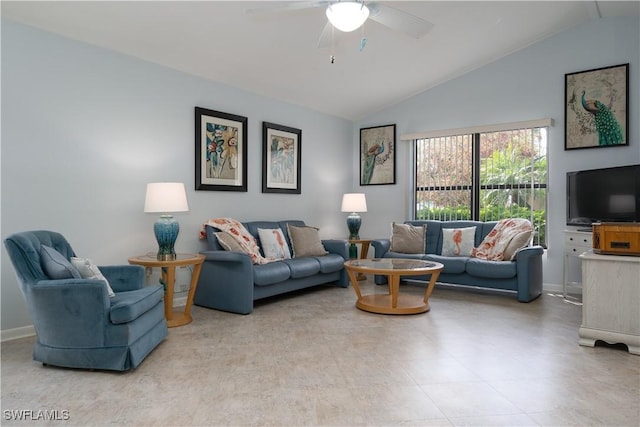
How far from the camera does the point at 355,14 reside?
2729 mm

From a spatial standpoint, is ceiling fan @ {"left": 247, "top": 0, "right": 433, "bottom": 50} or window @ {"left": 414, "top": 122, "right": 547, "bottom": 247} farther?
window @ {"left": 414, "top": 122, "right": 547, "bottom": 247}

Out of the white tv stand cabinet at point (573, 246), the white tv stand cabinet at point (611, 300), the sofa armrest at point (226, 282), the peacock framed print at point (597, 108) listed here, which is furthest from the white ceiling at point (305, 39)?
the white tv stand cabinet at point (611, 300)

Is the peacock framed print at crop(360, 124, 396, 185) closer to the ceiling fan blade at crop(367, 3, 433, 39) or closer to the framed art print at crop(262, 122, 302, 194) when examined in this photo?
the framed art print at crop(262, 122, 302, 194)

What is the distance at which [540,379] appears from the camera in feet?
8.41

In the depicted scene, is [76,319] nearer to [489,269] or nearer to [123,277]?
[123,277]

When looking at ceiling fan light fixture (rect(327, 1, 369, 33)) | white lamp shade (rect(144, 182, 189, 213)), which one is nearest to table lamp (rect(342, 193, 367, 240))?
white lamp shade (rect(144, 182, 189, 213))

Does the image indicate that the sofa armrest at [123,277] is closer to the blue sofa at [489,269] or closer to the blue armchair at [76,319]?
the blue armchair at [76,319]

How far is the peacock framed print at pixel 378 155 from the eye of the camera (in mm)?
6668

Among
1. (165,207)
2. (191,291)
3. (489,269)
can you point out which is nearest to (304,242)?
(191,291)

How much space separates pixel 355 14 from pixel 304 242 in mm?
3001

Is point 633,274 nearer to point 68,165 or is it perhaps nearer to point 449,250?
point 449,250

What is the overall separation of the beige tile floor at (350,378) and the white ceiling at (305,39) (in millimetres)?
2484

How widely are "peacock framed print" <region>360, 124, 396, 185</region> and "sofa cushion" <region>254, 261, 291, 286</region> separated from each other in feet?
9.24

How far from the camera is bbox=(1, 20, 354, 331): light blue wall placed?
11.0 ft
